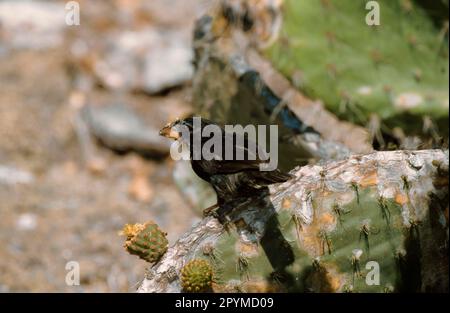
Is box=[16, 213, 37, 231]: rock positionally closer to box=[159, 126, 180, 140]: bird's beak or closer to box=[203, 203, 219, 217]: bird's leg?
box=[203, 203, 219, 217]: bird's leg

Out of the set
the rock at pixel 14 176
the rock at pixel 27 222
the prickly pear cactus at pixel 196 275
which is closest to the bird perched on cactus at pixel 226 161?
the prickly pear cactus at pixel 196 275

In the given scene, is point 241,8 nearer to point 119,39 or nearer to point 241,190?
point 241,190

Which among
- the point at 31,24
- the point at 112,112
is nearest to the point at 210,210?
the point at 112,112

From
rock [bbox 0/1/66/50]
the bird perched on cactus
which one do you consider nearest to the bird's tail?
the bird perched on cactus

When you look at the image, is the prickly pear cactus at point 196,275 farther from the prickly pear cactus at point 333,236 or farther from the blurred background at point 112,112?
the blurred background at point 112,112

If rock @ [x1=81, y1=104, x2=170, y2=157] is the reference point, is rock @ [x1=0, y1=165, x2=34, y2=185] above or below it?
below

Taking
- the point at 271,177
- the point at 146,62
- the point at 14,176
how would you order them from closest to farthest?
the point at 271,177 → the point at 14,176 → the point at 146,62

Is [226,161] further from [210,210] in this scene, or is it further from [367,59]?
[367,59]
